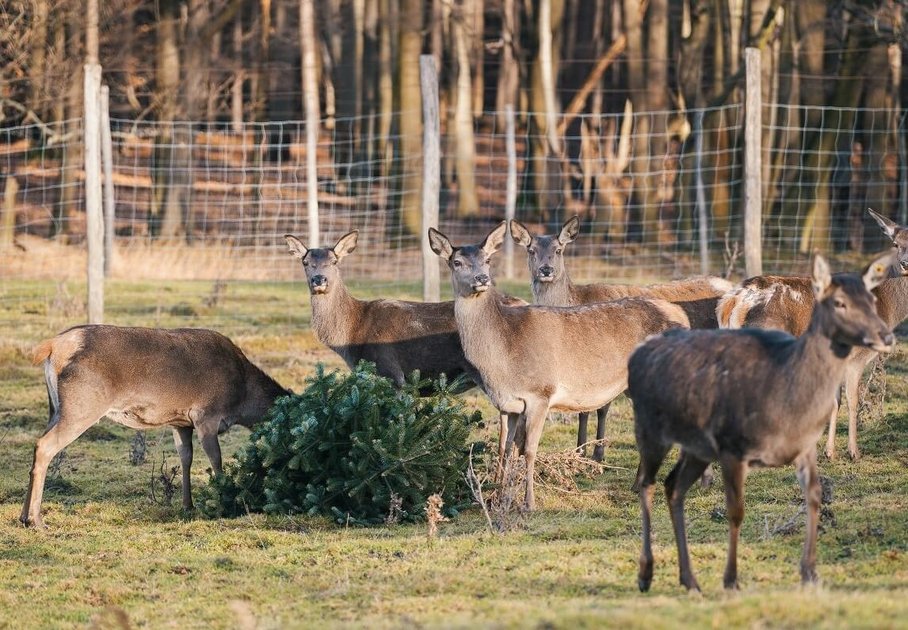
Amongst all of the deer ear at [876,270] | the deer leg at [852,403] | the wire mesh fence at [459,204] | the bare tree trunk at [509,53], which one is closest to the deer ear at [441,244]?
the deer leg at [852,403]

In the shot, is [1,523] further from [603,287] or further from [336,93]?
[336,93]

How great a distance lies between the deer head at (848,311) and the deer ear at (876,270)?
11 centimetres

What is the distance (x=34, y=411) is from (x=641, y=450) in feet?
24.6

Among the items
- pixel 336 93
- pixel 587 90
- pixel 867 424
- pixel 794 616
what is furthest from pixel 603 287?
pixel 336 93

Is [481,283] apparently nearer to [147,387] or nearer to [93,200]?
[147,387]

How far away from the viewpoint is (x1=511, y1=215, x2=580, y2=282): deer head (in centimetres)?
1226

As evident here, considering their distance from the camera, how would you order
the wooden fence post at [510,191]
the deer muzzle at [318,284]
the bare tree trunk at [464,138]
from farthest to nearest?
1. the bare tree trunk at [464,138]
2. the wooden fence post at [510,191]
3. the deer muzzle at [318,284]

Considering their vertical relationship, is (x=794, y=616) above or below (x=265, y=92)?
below

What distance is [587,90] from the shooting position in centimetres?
3350

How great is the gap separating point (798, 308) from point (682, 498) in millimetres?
3764

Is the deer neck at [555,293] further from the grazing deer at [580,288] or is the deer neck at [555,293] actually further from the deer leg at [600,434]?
the deer leg at [600,434]

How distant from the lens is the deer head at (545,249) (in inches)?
483

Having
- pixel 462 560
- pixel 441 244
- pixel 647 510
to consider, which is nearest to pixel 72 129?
pixel 441 244

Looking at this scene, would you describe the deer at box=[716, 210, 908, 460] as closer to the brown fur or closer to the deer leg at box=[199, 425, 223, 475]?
the brown fur
